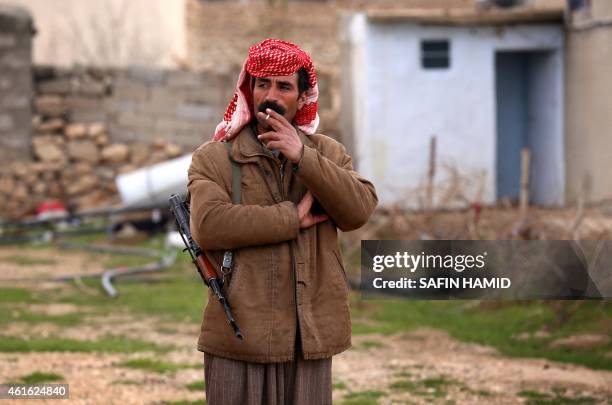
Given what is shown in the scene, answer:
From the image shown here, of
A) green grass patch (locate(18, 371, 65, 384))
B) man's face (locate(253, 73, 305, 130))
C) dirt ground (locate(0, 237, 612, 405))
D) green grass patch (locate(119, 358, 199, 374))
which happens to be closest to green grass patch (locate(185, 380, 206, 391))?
dirt ground (locate(0, 237, 612, 405))

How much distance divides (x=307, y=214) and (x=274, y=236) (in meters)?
→ 0.15

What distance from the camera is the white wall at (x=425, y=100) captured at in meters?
16.4

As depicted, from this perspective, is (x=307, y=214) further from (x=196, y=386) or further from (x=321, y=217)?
(x=196, y=386)

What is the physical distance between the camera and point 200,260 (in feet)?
13.5

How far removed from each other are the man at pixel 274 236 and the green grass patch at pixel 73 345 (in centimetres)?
459

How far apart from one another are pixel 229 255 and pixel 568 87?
1320cm

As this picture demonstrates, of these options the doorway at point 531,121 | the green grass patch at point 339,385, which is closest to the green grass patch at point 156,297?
the green grass patch at point 339,385

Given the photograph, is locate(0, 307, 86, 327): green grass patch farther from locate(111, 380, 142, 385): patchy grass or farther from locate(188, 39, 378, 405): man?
locate(188, 39, 378, 405): man

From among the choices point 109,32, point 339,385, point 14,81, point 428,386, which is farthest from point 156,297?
point 109,32

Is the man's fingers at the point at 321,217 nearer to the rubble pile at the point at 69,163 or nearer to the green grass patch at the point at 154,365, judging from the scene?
the green grass patch at the point at 154,365

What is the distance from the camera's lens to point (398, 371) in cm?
796

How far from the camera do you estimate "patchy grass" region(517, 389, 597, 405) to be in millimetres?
6812

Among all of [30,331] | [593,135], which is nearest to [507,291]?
[30,331]

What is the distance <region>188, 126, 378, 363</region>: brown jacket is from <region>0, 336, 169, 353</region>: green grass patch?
4.62m
